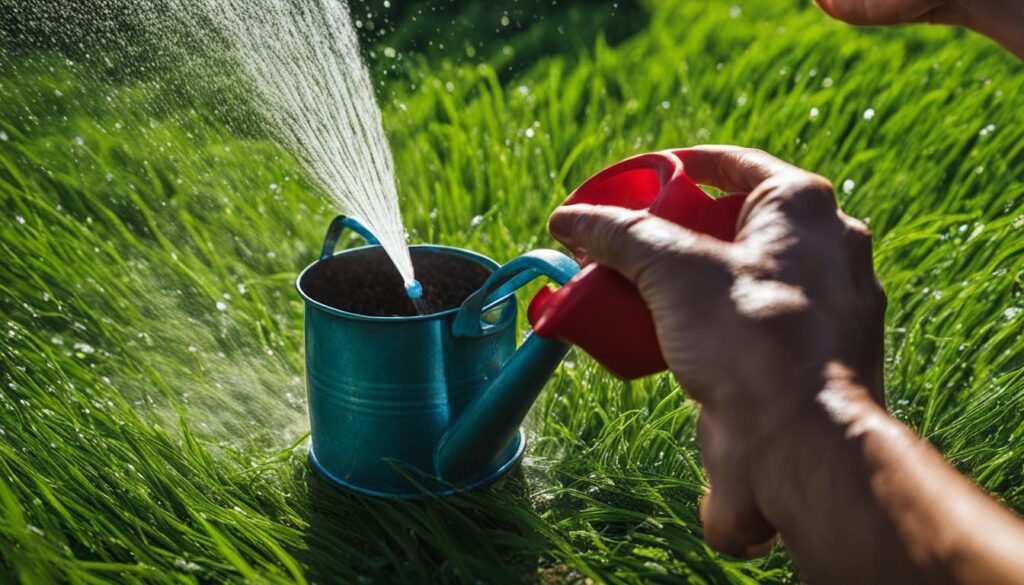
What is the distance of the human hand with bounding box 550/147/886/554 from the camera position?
2.97ft

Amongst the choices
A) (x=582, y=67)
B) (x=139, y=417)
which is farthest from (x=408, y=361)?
(x=582, y=67)

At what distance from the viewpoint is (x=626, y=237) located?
1.01 meters

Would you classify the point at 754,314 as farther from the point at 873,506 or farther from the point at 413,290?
the point at 413,290

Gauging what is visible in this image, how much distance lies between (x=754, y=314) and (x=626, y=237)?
0.54 ft

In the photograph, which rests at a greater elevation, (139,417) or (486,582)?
(139,417)

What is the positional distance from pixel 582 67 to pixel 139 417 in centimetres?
189

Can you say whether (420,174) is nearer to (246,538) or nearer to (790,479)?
(246,538)

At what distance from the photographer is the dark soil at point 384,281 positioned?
1.54 m

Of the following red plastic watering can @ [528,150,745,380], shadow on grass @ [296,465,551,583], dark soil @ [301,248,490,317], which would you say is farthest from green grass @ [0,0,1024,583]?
red plastic watering can @ [528,150,745,380]

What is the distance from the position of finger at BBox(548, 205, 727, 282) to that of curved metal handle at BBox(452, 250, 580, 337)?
112mm

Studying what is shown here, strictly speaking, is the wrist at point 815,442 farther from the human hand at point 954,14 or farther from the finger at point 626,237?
the human hand at point 954,14

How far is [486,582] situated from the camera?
1.28 m

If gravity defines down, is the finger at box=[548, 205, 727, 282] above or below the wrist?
above

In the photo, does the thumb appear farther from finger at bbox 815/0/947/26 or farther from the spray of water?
finger at bbox 815/0/947/26
